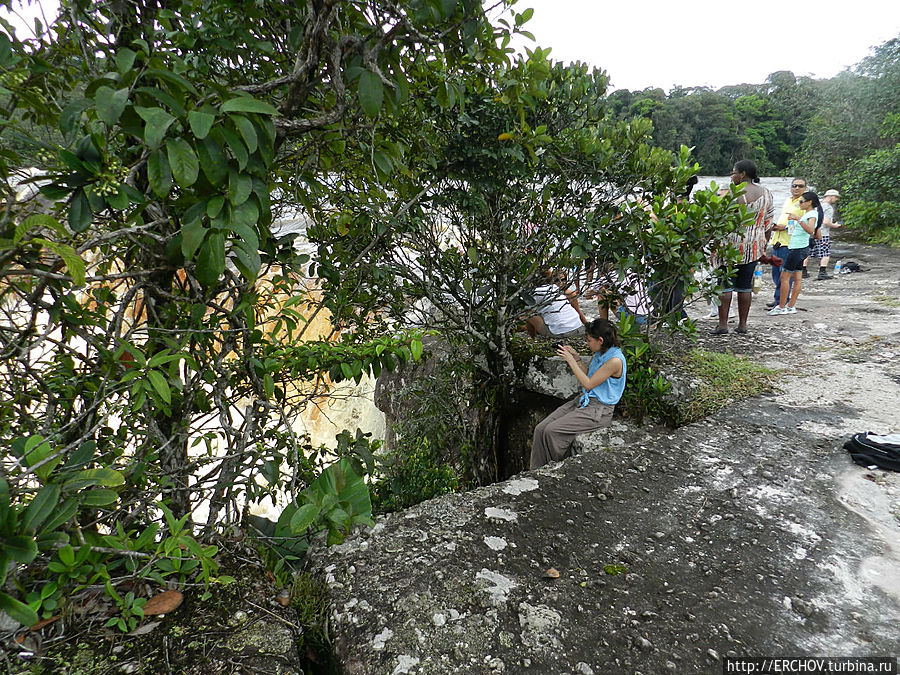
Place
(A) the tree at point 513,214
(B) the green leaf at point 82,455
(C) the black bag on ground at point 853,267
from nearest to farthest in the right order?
(B) the green leaf at point 82,455
(A) the tree at point 513,214
(C) the black bag on ground at point 853,267

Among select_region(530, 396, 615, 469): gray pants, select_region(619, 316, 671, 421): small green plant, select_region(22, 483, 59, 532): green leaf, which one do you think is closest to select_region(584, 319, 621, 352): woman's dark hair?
select_region(619, 316, 671, 421): small green plant

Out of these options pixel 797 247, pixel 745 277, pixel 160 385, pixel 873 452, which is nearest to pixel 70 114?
pixel 160 385

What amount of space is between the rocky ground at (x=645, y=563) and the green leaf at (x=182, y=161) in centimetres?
164

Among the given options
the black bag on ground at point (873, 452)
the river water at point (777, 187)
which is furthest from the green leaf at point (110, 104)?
the river water at point (777, 187)

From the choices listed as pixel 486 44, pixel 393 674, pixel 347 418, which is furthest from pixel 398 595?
pixel 347 418

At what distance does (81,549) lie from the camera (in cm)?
134

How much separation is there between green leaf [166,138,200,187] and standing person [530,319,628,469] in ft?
9.99

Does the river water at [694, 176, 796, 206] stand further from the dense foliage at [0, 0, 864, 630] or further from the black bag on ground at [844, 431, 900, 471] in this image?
the black bag on ground at [844, 431, 900, 471]

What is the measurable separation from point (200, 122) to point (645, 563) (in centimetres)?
233

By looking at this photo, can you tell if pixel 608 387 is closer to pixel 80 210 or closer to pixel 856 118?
pixel 80 210

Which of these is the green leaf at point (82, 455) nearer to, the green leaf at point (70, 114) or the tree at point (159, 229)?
the tree at point (159, 229)

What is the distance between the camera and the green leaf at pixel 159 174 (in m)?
1.17

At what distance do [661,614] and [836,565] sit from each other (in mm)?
890

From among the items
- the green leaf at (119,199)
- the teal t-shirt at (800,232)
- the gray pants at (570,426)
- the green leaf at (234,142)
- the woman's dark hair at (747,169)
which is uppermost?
the woman's dark hair at (747,169)
